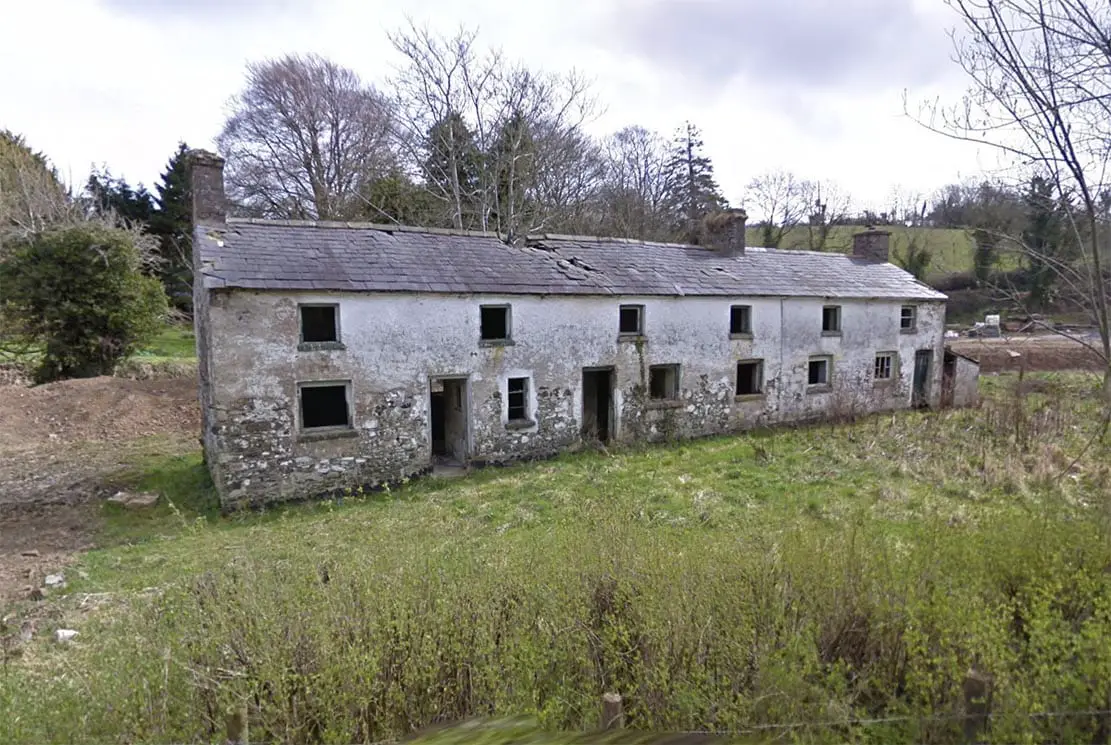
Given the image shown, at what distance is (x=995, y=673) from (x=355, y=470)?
38.1 ft

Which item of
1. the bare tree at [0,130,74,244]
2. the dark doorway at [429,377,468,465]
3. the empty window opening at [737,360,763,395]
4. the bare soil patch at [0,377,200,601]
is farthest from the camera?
the bare tree at [0,130,74,244]

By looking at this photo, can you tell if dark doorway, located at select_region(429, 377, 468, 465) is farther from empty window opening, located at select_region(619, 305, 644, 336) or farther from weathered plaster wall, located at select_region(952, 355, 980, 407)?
weathered plaster wall, located at select_region(952, 355, 980, 407)

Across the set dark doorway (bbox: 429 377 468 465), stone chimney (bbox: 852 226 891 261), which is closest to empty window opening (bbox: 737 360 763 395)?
dark doorway (bbox: 429 377 468 465)

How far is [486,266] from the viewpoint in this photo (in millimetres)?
14391

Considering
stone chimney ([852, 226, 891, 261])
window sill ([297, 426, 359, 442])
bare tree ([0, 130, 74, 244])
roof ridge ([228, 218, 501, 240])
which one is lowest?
window sill ([297, 426, 359, 442])

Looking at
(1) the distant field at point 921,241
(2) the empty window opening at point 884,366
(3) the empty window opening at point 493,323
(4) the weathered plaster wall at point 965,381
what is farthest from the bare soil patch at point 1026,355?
(3) the empty window opening at point 493,323

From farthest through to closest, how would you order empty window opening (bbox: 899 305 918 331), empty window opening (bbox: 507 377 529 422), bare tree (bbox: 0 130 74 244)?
1. bare tree (bbox: 0 130 74 244)
2. empty window opening (bbox: 899 305 918 331)
3. empty window opening (bbox: 507 377 529 422)

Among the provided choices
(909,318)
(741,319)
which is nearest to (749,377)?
(741,319)

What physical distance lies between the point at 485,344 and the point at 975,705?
11.8 meters

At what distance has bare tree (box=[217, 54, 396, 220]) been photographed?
89.1ft

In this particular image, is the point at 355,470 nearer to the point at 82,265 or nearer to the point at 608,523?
the point at 608,523

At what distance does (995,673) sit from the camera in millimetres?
2859

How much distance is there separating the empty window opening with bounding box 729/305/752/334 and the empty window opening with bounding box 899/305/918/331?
712 cm

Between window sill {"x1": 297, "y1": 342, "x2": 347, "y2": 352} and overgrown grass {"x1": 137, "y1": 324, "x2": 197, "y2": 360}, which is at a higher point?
window sill {"x1": 297, "y1": 342, "x2": 347, "y2": 352}
